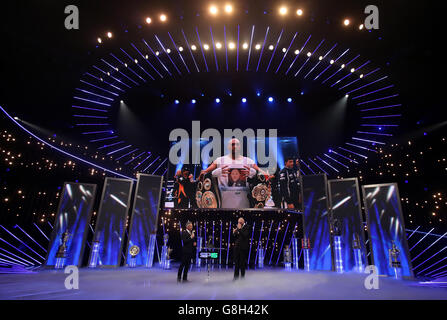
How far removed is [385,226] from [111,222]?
30.5 feet

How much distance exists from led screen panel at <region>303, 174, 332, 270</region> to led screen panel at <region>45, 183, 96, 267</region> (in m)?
7.89

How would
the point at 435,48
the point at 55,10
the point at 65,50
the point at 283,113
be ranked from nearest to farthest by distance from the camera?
the point at 55,10, the point at 435,48, the point at 65,50, the point at 283,113

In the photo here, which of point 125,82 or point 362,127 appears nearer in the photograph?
point 125,82

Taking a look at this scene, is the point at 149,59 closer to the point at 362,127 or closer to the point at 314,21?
the point at 314,21

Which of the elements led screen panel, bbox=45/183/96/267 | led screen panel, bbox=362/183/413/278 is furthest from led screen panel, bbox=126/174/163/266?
led screen panel, bbox=362/183/413/278

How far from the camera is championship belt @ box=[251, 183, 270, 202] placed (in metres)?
9.23

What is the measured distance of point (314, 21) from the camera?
5.60m

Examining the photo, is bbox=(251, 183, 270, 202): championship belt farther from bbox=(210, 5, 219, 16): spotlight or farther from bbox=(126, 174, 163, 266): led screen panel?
bbox=(210, 5, 219, 16): spotlight

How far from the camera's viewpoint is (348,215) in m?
8.80

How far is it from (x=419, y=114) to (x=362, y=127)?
188cm

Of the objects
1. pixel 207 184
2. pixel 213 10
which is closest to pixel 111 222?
pixel 207 184

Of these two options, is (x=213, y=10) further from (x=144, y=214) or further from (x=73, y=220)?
(x=73, y=220)

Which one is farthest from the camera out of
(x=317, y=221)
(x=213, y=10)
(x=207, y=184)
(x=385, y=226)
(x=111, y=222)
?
(x=207, y=184)

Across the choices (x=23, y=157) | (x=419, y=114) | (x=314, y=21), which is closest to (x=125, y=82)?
(x=23, y=157)
